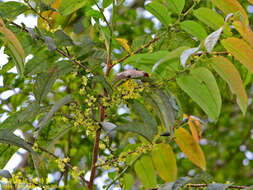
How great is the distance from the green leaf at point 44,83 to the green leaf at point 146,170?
0.35 meters

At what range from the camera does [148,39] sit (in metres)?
0.88

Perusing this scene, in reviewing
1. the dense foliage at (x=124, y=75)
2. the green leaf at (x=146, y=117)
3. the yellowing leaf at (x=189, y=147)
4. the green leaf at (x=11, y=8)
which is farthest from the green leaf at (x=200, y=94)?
the green leaf at (x=11, y=8)

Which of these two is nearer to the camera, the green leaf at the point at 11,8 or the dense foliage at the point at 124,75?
the dense foliage at the point at 124,75

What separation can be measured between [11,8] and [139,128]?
1.20ft

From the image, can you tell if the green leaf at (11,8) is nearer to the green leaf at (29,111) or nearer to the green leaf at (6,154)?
the green leaf at (29,111)

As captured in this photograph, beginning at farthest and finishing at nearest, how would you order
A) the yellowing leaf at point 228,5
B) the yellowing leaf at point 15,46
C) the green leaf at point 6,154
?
the green leaf at point 6,154
the yellowing leaf at point 228,5
the yellowing leaf at point 15,46

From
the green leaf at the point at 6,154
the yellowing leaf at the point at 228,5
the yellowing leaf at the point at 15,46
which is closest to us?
the yellowing leaf at the point at 15,46

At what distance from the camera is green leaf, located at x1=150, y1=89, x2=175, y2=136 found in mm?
737

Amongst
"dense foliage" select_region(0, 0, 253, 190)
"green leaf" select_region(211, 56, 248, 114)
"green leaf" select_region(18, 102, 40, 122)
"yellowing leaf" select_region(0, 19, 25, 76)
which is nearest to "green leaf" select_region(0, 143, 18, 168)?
"dense foliage" select_region(0, 0, 253, 190)

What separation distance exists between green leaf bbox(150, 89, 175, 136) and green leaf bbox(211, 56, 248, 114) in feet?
0.43

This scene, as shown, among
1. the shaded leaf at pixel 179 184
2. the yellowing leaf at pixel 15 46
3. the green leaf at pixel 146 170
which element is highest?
the yellowing leaf at pixel 15 46

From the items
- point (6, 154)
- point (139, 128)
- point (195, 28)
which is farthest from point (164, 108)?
point (6, 154)

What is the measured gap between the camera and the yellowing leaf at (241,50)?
0.67m

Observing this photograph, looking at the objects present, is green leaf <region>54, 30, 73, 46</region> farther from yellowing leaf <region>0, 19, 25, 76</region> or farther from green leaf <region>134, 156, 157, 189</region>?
green leaf <region>134, 156, 157, 189</region>
